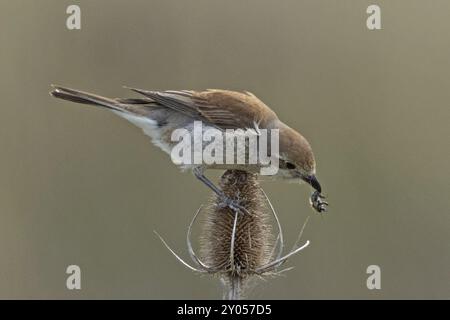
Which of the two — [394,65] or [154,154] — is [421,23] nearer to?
[394,65]

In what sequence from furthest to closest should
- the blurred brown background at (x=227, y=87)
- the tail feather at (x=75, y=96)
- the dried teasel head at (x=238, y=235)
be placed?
the blurred brown background at (x=227, y=87), the tail feather at (x=75, y=96), the dried teasel head at (x=238, y=235)

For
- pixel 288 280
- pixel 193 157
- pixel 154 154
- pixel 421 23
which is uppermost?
pixel 421 23

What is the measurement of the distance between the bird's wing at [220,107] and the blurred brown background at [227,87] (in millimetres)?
2110

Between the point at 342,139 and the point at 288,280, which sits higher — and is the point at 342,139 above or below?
above

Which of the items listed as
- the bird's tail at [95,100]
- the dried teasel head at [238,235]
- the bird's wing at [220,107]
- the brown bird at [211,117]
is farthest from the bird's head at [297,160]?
the bird's tail at [95,100]

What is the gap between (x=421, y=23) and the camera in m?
8.94

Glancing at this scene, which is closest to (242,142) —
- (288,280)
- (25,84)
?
(288,280)

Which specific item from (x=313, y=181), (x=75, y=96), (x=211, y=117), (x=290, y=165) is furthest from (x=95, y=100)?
(x=313, y=181)

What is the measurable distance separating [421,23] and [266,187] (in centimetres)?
259

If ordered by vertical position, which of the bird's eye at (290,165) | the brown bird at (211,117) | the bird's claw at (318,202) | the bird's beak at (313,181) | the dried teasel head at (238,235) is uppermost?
the brown bird at (211,117)

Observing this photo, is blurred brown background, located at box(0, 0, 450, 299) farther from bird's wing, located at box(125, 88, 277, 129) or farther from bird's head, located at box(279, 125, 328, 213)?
bird's head, located at box(279, 125, 328, 213)

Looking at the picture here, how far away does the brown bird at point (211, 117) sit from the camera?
5586mm

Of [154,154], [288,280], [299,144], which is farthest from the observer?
[154,154]

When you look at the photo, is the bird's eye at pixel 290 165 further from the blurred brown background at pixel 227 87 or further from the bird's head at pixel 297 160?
the blurred brown background at pixel 227 87
